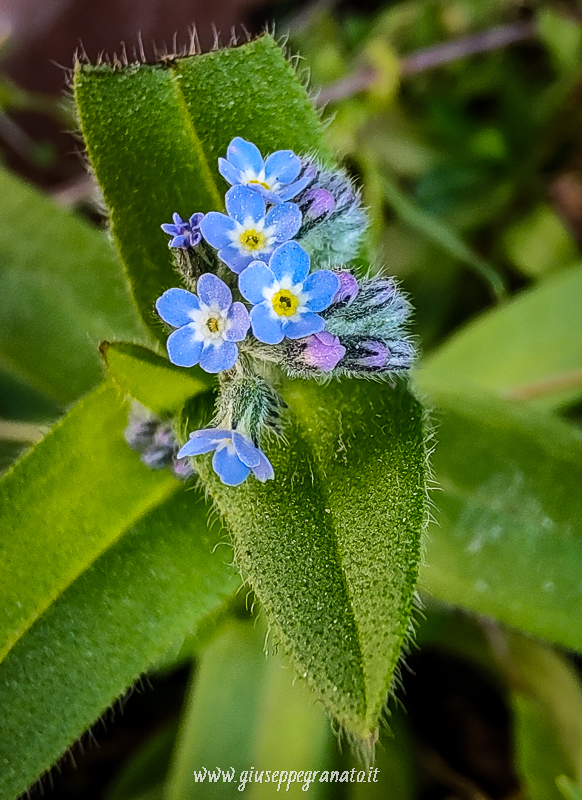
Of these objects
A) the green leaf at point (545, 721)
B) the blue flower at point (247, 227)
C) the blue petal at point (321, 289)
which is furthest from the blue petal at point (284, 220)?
the green leaf at point (545, 721)

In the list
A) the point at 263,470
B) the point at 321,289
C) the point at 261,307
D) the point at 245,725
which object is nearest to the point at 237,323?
the point at 261,307

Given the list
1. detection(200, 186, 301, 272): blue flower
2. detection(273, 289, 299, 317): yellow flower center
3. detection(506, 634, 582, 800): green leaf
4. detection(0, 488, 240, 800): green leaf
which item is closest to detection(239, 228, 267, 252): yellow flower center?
detection(200, 186, 301, 272): blue flower

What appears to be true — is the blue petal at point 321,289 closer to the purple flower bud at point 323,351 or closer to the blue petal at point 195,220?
the purple flower bud at point 323,351

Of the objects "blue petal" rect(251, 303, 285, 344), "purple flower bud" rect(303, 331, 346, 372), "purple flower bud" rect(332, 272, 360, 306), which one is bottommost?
"purple flower bud" rect(303, 331, 346, 372)

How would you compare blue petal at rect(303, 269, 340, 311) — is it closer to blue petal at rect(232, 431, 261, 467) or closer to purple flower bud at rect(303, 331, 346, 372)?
purple flower bud at rect(303, 331, 346, 372)

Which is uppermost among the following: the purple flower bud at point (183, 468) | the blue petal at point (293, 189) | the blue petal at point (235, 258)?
the blue petal at point (293, 189)

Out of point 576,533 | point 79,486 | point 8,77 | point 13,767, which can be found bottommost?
point 576,533

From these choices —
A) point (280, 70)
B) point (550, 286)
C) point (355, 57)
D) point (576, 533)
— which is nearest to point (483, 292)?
point (550, 286)

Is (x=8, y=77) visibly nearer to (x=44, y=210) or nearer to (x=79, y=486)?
(x=44, y=210)
